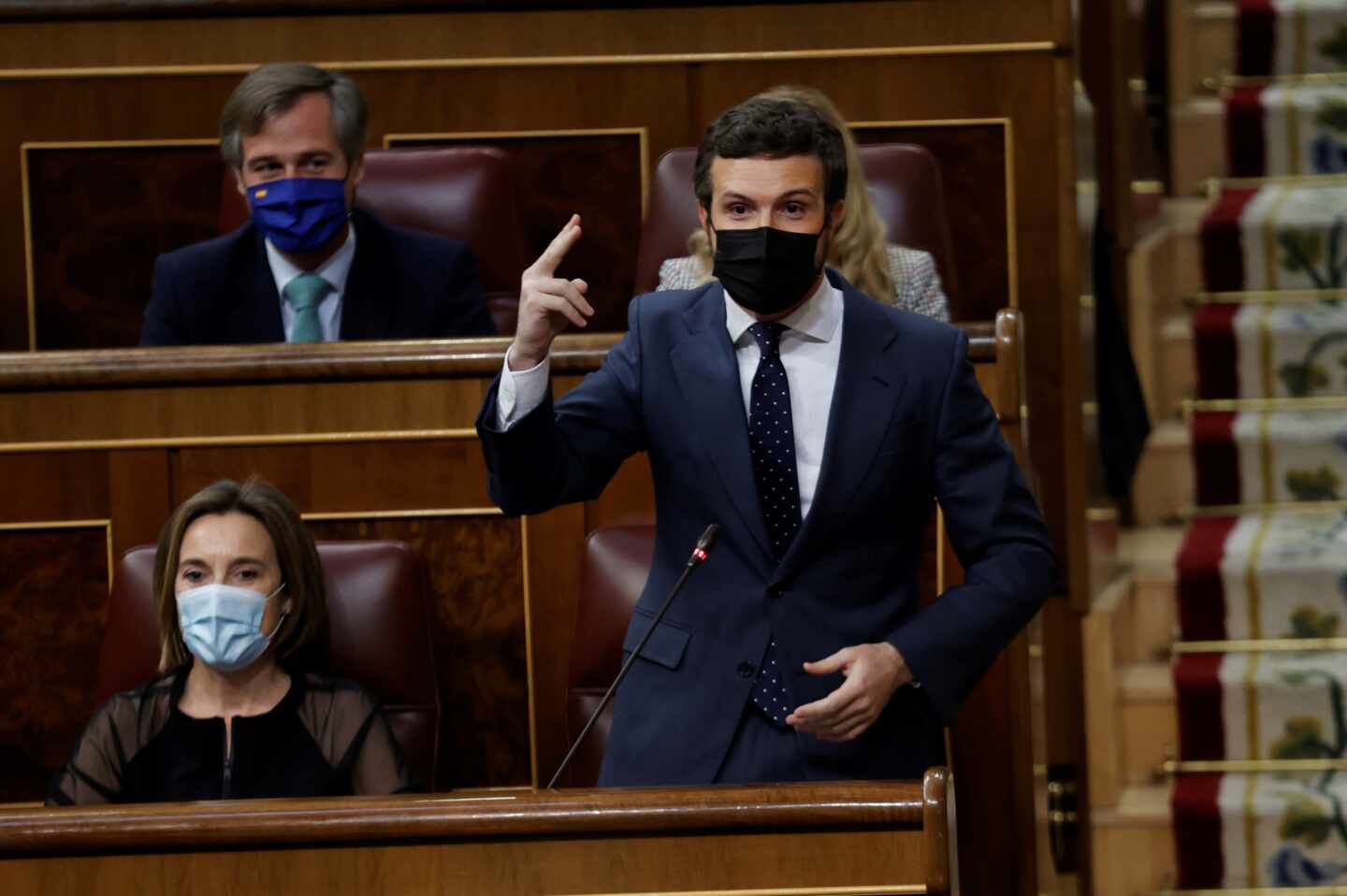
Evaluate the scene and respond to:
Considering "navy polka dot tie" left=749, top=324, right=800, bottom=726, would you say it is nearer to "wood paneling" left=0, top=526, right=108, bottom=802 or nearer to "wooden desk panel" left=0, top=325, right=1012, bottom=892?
"wooden desk panel" left=0, top=325, right=1012, bottom=892

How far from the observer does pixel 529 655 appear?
162 centimetres

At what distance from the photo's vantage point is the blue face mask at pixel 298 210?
1817 millimetres

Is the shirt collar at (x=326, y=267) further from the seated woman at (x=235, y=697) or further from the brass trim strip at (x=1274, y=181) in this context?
the brass trim strip at (x=1274, y=181)

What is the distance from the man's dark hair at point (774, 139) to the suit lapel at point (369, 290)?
2.21ft

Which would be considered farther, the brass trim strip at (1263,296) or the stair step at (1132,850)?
the brass trim strip at (1263,296)

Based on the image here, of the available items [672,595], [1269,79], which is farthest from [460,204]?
[1269,79]

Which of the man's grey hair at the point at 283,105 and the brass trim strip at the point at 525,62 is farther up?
the brass trim strip at the point at 525,62

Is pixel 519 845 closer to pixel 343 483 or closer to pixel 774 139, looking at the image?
pixel 774 139

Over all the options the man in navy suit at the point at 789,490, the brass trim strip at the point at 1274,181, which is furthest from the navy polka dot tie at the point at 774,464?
the brass trim strip at the point at 1274,181

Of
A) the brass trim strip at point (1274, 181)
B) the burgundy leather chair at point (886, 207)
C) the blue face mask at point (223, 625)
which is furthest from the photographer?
the brass trim strip at point (1274, 181)

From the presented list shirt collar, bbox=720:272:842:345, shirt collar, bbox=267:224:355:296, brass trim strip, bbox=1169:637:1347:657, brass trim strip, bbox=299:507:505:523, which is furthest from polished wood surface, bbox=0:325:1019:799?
brass trim strip, bbox=1169:637:1347:657

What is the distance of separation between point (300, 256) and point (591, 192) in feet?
1.46

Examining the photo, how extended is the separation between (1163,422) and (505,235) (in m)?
0.77

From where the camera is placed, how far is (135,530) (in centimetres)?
163
